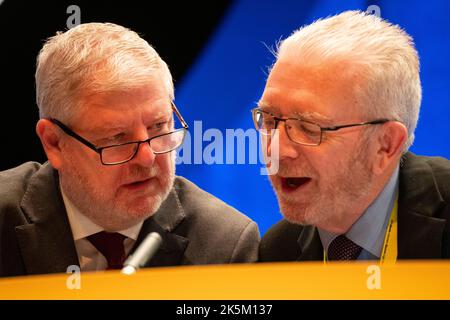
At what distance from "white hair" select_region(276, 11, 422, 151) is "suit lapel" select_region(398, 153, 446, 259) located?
14cm

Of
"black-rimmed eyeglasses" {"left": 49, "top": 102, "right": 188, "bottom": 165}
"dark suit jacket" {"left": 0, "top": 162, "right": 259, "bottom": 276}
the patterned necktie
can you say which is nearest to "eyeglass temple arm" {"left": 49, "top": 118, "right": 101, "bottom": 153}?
"black-rimmed eyeglasses" {"left": 49, "top": 102, "right": 188, "bottom": 165}

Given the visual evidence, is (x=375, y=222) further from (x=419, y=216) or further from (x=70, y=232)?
(x=70, y=232)

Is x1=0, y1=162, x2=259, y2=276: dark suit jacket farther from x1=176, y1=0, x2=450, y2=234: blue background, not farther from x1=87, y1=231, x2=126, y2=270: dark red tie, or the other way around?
x1=176, y1=0, x2=450, y2=234: blue background

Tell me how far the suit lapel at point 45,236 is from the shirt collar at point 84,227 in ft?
0.08

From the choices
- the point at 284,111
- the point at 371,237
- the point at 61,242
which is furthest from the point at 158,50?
the point at 371,237

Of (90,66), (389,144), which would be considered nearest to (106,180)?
(90,66)

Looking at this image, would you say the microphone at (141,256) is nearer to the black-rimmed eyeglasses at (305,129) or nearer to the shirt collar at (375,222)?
the black-rimmed eyeglasses at (305,129)

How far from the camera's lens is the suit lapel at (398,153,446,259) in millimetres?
2559

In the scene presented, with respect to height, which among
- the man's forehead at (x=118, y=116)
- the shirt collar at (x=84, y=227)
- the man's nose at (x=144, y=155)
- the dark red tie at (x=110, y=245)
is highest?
the man's forehead at (x=118, y=116)

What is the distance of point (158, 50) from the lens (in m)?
2.90

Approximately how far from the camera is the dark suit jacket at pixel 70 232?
276cm

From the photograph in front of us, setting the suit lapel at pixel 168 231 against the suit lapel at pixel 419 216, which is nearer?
the suit lapel at pixel 419 216

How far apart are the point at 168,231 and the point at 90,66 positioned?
2.21ft

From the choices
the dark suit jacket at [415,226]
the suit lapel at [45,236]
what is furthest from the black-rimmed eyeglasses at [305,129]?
the suit lapel at [45,236]
